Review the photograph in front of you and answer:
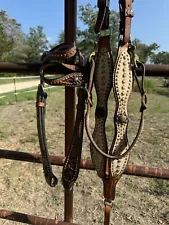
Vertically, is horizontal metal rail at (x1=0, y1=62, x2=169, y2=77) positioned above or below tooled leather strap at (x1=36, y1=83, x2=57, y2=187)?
above

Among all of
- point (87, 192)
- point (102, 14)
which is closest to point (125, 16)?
point (102, 14)

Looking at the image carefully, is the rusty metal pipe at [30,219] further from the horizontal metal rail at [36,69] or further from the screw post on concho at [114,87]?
the horizontal metal rail at [36,69]

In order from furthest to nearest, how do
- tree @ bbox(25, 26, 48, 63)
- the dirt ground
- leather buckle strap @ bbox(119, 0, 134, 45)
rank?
tree @ bbox(25, 26, 48, 63) < the dirt ground < leather buckle strap @ bbox(119, 0, 134, 45)

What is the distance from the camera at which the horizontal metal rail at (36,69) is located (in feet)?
2.04

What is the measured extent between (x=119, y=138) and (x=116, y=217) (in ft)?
3.87

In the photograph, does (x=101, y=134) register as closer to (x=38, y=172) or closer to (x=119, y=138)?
(x=119, y=138)

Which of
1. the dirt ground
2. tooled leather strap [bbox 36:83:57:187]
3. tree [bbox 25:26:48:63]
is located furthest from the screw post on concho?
tree [bbox 25:26:48:63]

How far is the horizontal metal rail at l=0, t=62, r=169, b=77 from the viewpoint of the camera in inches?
24.5

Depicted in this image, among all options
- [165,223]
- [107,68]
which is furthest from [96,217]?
[107,68]

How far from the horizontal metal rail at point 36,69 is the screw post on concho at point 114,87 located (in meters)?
0.04

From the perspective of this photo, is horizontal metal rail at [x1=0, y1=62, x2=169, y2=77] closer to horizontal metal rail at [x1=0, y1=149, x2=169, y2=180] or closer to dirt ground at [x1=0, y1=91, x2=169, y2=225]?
horizontal metal rail at [x1=0, y1=149, x2=169, y2=180]

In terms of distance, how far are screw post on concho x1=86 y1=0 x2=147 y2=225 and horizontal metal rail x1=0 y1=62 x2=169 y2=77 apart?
0.12 ft

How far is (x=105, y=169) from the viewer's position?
0.62m

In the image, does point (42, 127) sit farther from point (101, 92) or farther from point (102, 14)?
point (102, 14)
